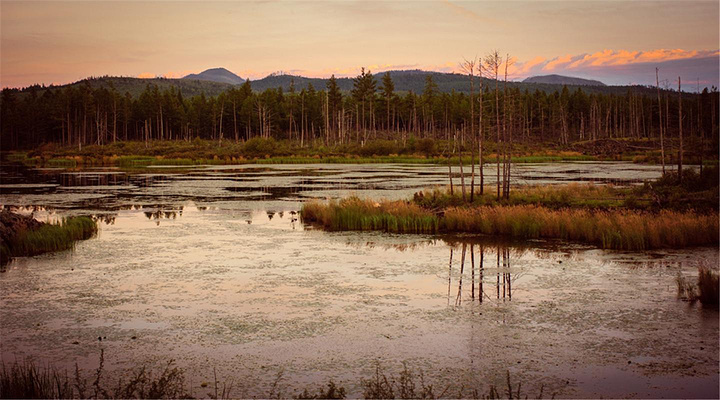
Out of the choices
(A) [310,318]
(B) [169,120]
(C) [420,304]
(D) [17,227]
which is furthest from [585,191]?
(B) [169,120]

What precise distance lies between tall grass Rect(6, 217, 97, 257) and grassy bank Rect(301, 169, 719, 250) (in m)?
9.07

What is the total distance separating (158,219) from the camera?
25.9 meters

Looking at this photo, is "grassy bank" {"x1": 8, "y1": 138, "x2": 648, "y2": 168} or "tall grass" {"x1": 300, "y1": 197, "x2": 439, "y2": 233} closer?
"tall grass" {"x1": 300, "y1": 197, "x2": 439, "y2": 233}

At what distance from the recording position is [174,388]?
8.04m

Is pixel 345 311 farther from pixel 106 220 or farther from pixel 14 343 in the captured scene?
pixel 106 220

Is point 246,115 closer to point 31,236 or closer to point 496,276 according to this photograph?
point 31,236

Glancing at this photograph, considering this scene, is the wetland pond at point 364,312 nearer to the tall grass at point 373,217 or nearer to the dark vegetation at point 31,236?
the dark vegetation at point 31,236

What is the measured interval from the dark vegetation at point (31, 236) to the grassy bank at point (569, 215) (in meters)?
9.30

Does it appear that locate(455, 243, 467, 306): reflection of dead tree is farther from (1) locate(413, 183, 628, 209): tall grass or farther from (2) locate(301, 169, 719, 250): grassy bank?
(1) locate(413, 183, 628, 209): tall grass

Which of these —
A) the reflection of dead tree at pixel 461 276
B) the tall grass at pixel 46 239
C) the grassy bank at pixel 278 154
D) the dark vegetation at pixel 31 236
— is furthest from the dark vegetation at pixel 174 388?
the grassy bank at pixel 278 154

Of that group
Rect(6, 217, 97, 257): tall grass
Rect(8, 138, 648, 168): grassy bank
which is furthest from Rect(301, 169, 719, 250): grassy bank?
Rect(8, 138, 648, 168): grassy bank

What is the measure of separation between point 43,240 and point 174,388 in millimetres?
13411

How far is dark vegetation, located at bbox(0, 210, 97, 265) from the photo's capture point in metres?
18.2

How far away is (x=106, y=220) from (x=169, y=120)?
104989 mm
